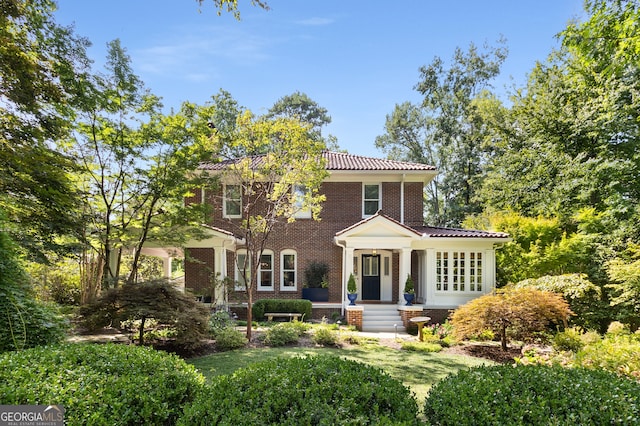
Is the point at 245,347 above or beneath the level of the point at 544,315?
beneath

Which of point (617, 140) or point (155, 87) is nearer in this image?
point (155, 87)

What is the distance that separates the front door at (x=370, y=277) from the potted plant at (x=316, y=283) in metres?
1.97

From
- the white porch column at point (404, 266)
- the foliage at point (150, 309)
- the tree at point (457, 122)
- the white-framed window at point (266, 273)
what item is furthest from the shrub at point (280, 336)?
the tree at point (457, 122)

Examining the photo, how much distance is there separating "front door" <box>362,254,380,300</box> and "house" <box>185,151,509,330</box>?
5 centimetres

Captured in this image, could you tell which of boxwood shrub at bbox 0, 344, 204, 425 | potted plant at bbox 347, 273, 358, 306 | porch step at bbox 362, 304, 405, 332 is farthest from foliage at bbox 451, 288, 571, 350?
boxwood shrub at bbox 0, 344, 204, 425

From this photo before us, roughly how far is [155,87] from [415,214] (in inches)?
474

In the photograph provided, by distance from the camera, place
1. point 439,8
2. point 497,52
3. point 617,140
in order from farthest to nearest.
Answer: point 497,52
point 617,140
point 439,8

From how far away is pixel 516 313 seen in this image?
1018 cm

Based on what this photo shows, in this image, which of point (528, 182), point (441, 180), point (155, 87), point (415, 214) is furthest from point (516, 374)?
point (441, 180)

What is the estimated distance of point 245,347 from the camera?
10453 mm

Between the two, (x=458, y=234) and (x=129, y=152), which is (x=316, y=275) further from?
(x=129, y=152)

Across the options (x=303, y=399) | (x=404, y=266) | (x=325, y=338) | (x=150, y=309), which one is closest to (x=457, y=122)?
(x=404, y=266)

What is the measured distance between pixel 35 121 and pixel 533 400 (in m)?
11.9

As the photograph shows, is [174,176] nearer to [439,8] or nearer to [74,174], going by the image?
[74,174]
